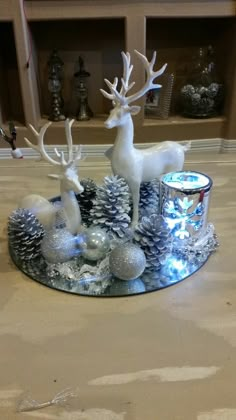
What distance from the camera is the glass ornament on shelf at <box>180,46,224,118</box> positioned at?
5.98 feet

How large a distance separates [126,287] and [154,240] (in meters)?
0.09

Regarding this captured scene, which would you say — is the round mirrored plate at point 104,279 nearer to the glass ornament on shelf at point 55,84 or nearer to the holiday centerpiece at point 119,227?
the holiday centerpiece at point 119,227

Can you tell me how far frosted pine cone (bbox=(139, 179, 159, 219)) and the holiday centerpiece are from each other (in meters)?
0.03

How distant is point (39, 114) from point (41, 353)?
1.52 meters

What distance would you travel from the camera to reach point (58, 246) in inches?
24.2

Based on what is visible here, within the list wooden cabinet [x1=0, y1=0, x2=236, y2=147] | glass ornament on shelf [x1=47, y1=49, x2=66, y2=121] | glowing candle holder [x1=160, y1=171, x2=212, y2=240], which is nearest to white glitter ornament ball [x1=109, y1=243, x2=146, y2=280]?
glowing candle holder [x1=160, y1=171, x2=212, y2=240]

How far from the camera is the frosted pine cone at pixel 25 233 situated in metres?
0.66

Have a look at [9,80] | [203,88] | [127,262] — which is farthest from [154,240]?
[9,80]

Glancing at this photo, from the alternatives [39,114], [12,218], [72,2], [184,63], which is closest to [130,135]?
[12,218]

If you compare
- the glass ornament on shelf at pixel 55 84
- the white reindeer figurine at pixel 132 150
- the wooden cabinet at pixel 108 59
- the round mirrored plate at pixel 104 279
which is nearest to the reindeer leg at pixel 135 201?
the white reindeer figurine at pixel 132 150

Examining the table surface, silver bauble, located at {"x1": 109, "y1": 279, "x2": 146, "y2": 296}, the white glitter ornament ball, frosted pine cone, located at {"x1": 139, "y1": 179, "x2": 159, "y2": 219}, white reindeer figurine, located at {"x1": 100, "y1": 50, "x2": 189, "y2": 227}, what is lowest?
the table surface

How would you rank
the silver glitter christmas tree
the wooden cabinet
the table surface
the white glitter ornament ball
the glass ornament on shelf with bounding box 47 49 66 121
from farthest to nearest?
the glass ornament on shelf with bounding box 47 49 66 121, the wooden cabinet, the silver glitter christmas tree, the white glitter ornament ball, the table surface

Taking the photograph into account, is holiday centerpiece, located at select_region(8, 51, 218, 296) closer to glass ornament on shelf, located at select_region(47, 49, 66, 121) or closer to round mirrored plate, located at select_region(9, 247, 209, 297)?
round mirrored plate, located at select_region(9, 247, 209, 297)

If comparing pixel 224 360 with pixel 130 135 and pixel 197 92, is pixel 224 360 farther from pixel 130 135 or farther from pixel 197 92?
pixel 197 92
